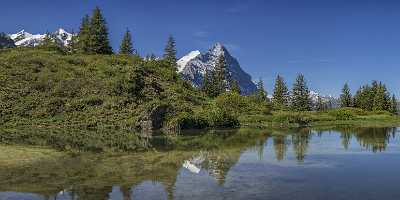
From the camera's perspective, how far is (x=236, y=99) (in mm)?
124000

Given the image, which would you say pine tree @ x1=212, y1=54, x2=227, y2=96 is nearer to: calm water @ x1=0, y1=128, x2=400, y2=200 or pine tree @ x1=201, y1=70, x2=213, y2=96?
pine tree @ x1=201, y1=70, x2=213, y2=96

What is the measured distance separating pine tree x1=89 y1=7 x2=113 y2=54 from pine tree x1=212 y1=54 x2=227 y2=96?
48.8 metres

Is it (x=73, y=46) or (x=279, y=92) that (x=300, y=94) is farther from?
(x=73, y=46)

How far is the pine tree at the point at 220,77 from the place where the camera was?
544 feet

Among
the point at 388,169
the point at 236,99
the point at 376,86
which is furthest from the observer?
the point at 376,86

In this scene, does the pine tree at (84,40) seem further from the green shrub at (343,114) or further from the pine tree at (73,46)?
the green shrub at (343,114)

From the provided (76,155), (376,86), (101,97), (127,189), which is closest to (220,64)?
(376,86)

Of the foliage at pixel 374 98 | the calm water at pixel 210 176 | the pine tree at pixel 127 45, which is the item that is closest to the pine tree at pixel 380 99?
the foliage at pixel 374 98

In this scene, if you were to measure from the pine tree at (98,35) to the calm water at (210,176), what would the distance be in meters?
85.3

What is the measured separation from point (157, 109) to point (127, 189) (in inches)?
2189

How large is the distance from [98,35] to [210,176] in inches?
4045

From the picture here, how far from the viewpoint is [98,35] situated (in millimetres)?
125812

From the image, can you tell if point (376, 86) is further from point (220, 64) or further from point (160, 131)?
point (160, 131)

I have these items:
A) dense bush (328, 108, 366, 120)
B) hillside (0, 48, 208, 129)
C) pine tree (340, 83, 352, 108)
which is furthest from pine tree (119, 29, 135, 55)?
pine tree (340, 83, 352, 108)
